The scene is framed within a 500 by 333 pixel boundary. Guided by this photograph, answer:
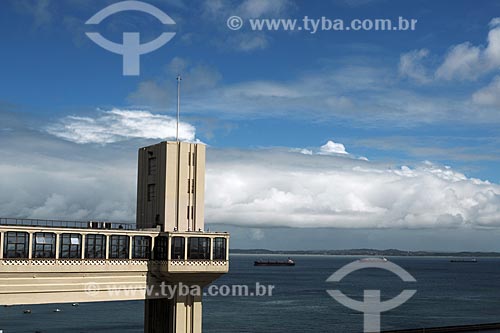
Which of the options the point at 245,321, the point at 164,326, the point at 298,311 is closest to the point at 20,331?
the point at 245,321

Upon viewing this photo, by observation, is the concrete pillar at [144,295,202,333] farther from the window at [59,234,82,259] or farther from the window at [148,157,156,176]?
the window at [148,157,156,176]

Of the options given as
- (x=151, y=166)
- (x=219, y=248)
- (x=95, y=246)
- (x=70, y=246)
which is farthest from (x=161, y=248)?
(x=151, y=166)

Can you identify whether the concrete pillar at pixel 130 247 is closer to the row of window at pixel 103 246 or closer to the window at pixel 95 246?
the row of window at pixel 103 246

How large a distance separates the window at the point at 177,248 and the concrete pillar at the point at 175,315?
455 centimetres

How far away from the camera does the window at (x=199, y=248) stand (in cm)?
6658

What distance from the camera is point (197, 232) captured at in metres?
67.2

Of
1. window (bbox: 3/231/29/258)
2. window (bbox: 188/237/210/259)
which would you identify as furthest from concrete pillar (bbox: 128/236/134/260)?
window (bbox: 3/231/29/258)

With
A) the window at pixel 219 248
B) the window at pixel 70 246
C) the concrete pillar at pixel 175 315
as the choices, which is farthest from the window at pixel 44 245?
the window at pixel 219 248

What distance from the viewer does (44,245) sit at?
2339 inches

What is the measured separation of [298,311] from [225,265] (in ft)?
372

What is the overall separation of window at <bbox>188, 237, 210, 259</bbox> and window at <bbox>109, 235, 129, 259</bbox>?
6.71 meters

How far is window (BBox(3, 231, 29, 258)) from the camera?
57219 mm

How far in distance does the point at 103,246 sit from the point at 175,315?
10946 mm

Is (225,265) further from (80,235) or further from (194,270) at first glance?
(80,235)
